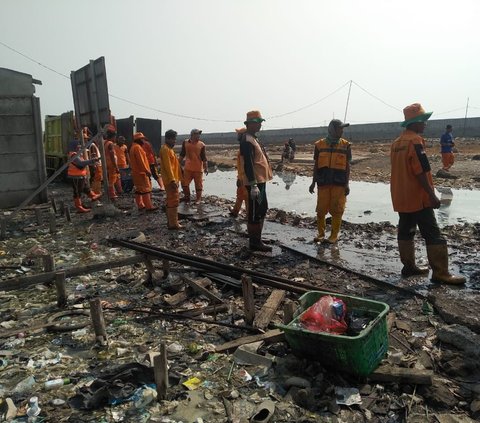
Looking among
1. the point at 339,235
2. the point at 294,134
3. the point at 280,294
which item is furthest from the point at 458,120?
the point at 280,294

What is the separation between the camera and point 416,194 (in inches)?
180

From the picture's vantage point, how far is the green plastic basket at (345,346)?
261cm

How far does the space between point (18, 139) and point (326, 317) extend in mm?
9316

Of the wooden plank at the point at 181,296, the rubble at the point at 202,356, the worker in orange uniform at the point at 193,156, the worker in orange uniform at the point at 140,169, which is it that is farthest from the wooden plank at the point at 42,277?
the worker in orange uniform at the point at 193,156

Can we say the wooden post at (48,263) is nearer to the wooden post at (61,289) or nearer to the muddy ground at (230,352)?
the muddy ground at (230,352)

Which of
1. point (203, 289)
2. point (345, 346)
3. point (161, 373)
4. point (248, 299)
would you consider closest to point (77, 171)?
point (203, 289)

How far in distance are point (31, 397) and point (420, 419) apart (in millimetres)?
2514

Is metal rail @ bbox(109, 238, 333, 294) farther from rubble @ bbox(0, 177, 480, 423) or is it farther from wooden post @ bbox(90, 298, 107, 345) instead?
wooden post @ bbox(90, 298, 107, 345)

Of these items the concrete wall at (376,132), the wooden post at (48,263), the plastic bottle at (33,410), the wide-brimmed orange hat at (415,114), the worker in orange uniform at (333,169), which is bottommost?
the plastic bottle at (33,410)

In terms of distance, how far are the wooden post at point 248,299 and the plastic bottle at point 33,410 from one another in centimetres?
174

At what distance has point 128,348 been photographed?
10.9ft

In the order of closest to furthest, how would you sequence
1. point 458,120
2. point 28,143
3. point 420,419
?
point 420,419 < point 28,143 < point 458,120

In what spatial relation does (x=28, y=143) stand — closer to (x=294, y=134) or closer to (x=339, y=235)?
(x=339, y=235)

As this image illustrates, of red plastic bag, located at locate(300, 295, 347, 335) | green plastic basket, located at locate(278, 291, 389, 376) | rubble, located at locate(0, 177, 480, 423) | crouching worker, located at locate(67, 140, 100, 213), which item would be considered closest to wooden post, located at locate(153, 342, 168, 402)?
rubble, located at locate(0, 177, 480, 423)
